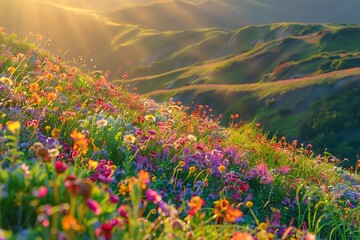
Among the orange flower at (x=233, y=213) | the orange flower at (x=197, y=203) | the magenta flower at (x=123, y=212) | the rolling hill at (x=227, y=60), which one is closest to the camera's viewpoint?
the orange flower at (x=233, y=213)

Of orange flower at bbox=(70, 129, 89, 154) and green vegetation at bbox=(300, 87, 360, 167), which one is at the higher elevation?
orange flower at bbox=(70, 129, 89, 154)

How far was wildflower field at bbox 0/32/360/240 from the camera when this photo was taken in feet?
9.61

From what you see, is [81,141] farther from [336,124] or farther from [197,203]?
[336,124]

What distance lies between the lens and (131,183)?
3385 millimetres

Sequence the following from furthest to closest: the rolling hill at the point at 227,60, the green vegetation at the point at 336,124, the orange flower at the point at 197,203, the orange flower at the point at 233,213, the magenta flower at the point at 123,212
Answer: the rolling hill at the point at 227,60 < the green vegetation at the point at 336,124 < the orange flower at the point at 197,203 < the magenta flower at the point at 123,212 < the orange flower at the point at 233,213

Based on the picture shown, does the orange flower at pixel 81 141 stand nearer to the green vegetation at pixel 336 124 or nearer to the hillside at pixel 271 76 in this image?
the hillside at pixel 271 76

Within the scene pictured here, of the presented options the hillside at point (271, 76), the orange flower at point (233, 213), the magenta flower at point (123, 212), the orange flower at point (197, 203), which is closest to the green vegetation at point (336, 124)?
the hillside at point (271, 76)

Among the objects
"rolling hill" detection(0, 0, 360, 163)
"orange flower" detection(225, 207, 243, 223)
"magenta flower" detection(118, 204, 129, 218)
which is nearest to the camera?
"orange flower" detection(225, 207, 243, 223)

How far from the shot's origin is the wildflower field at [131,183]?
2928 mm

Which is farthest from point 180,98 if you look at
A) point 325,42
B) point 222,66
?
point 325,42

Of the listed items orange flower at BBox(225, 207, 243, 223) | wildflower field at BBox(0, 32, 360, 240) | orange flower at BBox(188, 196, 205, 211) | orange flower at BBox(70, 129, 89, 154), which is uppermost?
orange flower at BBox(70, 129, 89, 154)

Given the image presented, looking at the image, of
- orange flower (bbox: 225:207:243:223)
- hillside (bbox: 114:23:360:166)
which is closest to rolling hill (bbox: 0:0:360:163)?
hillside (bbox: 114:23:360:166)

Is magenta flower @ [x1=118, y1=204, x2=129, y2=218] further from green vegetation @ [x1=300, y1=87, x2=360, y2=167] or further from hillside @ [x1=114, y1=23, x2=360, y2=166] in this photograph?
green vegetation @ [x1=300, y1=87, x2=360, y2=167]

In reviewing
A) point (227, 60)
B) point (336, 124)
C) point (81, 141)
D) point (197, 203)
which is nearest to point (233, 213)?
point (197, 203)
